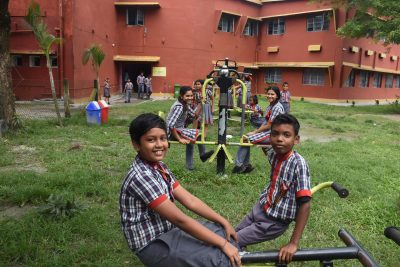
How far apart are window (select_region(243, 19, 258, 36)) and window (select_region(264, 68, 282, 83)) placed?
9.09 ft

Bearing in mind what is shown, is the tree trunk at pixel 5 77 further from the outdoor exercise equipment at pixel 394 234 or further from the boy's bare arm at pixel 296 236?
the outdoor exercise equipment at pixel 394 234

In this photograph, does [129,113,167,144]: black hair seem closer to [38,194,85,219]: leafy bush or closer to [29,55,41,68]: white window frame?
[38,194,85,219]: leafy bush

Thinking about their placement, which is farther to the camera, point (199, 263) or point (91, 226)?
point (91, 226)

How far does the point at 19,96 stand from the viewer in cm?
1725

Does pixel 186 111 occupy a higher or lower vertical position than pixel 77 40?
lower

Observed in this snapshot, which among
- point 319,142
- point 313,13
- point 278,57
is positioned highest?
point 313,13

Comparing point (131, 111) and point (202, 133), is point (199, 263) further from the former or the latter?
point (131, 111)

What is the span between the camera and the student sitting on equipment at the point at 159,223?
6.00 feet

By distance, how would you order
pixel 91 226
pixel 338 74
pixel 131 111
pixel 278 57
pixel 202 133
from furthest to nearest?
pixel 278 57 → pixel 338 74 → pixel 131 111 → pixel 202 133 → pixel 91 226

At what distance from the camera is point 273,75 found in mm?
27094

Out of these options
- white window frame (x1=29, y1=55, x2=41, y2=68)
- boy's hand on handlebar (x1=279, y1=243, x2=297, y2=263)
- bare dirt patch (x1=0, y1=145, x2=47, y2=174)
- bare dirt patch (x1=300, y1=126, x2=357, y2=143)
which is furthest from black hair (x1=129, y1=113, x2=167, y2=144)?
white window frame (x1=29, y1=55, x2=41, y2=68)

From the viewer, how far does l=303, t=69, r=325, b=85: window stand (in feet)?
81.7

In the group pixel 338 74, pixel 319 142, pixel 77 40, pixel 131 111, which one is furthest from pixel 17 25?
pixel 338 74

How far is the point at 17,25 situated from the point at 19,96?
3.23m
